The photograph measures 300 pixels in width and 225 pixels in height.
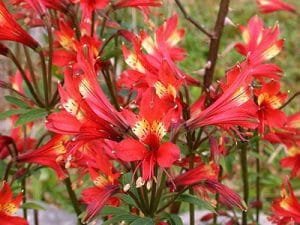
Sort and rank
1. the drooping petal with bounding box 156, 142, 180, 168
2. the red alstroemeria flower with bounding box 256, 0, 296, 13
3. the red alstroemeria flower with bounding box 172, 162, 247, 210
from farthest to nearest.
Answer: the red alstroemeria flower with bounding box 256, 0, 296, 13, the red alstroemeria flower with bounding box 172, 162, 247, 210, the drooping petal with bounding box 156, 142, 180, 168

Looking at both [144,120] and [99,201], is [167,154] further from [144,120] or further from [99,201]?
[99,201]

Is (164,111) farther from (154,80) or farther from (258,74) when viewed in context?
(258,74)

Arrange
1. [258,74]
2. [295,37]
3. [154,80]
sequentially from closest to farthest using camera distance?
[154,80], [258,74], [295,37]

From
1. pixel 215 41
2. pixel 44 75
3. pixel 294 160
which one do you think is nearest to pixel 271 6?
pixel 215 41

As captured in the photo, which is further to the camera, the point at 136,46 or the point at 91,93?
the point at 136,46

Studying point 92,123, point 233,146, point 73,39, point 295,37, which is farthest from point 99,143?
point 295,37

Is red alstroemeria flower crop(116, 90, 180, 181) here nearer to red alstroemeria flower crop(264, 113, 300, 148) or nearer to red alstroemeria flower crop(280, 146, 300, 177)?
red alstroemeria flower crop(264, 113, 300, 148)

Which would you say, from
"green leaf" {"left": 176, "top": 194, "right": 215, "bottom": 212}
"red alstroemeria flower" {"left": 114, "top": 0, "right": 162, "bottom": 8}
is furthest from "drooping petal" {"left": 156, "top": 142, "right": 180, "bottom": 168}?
"red alstroemeria flower" {"left": 114, "top": 0, "right": 162, "bottom": 8}
